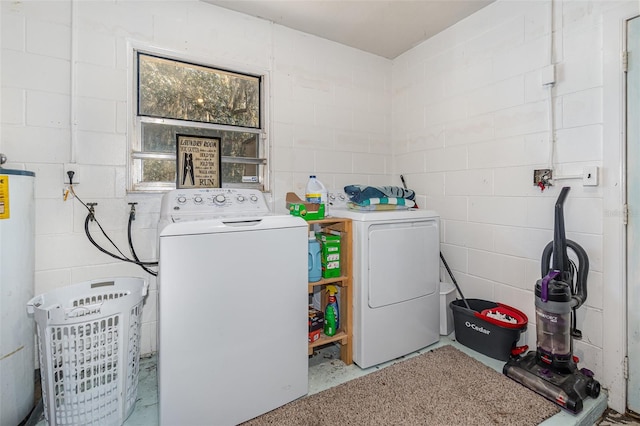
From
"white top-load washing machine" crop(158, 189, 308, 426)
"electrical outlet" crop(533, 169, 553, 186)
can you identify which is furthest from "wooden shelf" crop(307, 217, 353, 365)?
"electrical outlet" crop(533, 169, 553, 186)

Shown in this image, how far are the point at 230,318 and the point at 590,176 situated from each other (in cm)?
209

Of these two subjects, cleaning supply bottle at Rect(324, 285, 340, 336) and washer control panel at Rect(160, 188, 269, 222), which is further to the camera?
cleaning supply bottle at Rect(324, 285, 340, 336)

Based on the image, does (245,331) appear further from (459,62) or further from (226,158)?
(459,62)

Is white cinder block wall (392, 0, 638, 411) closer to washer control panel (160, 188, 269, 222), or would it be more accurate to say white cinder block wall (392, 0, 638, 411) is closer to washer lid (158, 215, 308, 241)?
washer lid (158, 215, 308, 241)

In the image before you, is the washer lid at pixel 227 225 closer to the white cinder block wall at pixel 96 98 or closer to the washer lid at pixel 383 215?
the washer lid at pixel 383 215

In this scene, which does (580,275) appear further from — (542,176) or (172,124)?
(172,124)

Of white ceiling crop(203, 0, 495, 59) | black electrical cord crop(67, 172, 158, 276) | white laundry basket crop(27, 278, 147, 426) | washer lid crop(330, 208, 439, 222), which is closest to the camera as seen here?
white laundry basket crop(27, 278, 147, 426)

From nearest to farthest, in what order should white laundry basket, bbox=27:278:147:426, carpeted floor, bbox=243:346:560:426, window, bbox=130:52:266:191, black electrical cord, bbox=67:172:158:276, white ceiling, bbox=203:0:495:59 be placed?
white laundry basket, bbox=27:278:147:426, carpeted floor, bbox=243:346:560:426, black electrical cord, bbox=67:172:158:276, window, bbox=130:52:266:191, white ceiling, bbox=203:0:495:59

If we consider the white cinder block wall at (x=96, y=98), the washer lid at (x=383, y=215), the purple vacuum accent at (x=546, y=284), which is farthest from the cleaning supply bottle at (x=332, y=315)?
the purple vacuum accent at (x=546, y=284)

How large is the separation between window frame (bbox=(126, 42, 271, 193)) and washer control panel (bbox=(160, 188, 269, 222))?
0.30 m

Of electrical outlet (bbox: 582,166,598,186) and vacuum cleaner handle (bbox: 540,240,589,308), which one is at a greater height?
electrical outlet (bbox: 582,166,598,186)

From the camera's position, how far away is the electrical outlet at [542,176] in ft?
6.21

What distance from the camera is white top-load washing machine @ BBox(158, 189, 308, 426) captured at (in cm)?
133

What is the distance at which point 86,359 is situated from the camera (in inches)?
53.8
